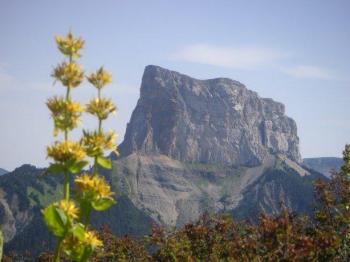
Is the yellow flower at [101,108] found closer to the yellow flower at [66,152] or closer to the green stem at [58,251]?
the yellow flower at [66,152]

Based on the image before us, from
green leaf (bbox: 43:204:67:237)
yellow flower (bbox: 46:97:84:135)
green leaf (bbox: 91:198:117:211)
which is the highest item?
yellow flower (bbox: 46:97:84:135)

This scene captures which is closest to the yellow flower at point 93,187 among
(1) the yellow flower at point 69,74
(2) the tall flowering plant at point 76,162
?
(2) the tall flowering plant at point 76,162

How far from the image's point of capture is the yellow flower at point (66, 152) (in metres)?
5.75

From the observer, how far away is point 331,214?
20.0 m

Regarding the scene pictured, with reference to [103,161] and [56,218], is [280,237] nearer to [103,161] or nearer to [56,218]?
[103,161]

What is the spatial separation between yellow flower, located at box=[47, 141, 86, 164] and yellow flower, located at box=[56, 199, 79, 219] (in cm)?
59

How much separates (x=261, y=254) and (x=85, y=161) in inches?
431

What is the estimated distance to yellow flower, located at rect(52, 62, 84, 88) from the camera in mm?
5973

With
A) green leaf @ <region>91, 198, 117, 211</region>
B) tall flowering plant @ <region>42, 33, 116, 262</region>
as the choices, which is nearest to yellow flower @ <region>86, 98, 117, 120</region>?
tall flowering plant @ <region>42, 33, 116, 262</region>

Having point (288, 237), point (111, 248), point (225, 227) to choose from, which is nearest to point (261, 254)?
point (288, 237)

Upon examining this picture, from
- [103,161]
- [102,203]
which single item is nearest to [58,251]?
[102,203]

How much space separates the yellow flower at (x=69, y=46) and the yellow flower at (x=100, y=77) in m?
0.36

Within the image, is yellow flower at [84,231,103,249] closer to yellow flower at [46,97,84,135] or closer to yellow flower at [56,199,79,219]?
yellow flower at [56,199,79,219]

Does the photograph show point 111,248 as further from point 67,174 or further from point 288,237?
point 67,174
